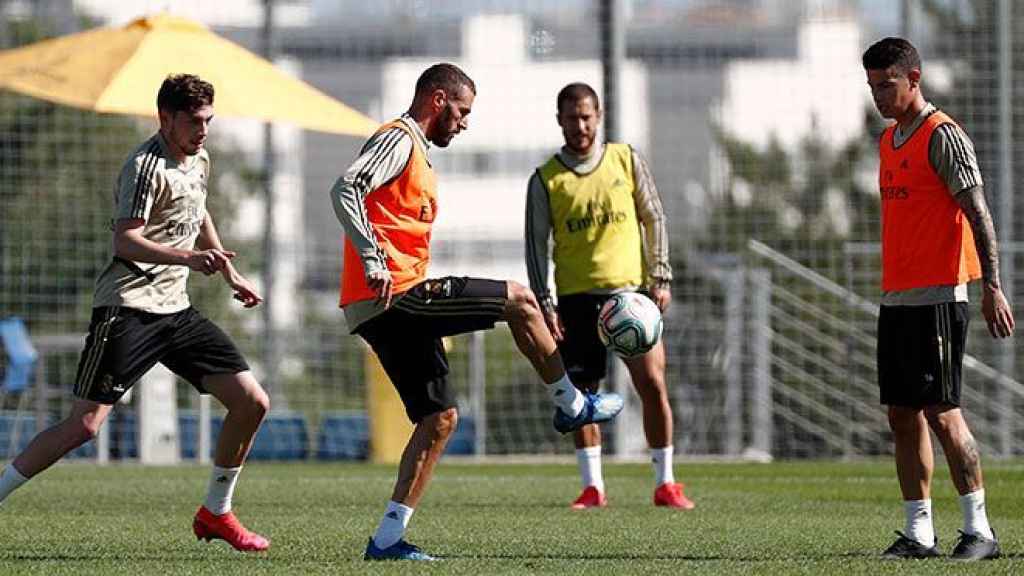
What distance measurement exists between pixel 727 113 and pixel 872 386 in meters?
21.0

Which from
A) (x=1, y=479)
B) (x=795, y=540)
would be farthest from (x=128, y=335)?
(x=795, y=540)

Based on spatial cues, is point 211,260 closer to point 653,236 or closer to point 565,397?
point 565,397

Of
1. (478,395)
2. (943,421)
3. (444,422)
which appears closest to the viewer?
(444,422)

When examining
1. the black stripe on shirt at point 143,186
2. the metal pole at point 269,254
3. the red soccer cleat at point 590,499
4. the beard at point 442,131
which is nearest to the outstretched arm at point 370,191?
the beard at point 442,131

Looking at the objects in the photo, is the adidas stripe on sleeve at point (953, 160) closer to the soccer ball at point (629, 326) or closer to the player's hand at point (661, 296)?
the soccer ball at point (629, 326)

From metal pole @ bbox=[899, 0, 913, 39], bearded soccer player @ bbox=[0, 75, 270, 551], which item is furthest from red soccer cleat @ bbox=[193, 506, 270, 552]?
metal pole @ bbox=[899, 0, 913, 39]

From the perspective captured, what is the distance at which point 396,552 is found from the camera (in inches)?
309

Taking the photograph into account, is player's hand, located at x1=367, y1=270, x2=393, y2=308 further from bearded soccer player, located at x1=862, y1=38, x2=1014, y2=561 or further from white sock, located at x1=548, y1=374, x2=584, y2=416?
bearded soccer player, located at x1=862, y1=38, x2=1014, y2=561

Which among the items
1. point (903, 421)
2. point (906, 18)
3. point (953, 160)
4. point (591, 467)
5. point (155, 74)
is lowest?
point (591, 467)

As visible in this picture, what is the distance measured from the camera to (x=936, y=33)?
22641mm

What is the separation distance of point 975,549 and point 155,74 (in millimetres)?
9035

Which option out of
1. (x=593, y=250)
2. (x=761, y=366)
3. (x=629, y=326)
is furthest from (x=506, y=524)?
(x=761, y=366)

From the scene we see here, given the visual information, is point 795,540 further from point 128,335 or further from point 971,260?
point 128,335

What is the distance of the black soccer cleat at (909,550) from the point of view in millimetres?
7988
